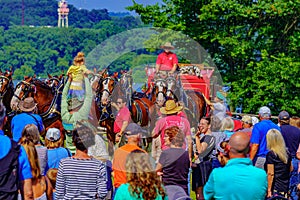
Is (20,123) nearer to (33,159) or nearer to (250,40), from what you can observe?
(33,159)

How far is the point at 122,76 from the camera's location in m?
14.3

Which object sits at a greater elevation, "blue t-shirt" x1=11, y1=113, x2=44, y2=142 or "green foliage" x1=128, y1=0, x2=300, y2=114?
"green foliage" x1=128, y1=0, x2=300, y2=114

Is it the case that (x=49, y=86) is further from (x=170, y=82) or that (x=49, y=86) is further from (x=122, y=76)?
(x=170, y=82)

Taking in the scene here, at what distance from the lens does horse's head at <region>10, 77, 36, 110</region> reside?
13978mm

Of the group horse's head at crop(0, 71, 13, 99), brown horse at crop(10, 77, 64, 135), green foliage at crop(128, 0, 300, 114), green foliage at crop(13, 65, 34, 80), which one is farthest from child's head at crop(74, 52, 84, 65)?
green foliage at crop(13, 65, 34, 80)

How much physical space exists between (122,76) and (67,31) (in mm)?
73562

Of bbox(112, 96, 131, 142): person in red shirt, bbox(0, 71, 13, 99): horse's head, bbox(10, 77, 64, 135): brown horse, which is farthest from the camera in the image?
bbox(0, 71, 13, 99): horse's head

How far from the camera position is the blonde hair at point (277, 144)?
817cm

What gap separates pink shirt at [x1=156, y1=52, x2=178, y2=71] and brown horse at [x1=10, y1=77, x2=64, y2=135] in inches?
88.2

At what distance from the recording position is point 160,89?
13.7 m

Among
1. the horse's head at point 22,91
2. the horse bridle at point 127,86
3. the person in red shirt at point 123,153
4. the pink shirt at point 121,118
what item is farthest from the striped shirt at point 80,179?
the horse's head at point 22,91

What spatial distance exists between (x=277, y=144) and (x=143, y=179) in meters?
3.37

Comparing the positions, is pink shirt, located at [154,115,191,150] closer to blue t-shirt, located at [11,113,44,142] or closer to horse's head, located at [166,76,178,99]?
blue t-shirt, located at [11,113,44,142]

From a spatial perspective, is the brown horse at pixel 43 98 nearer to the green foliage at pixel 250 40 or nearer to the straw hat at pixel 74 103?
the straw hat at pixel 74 103
